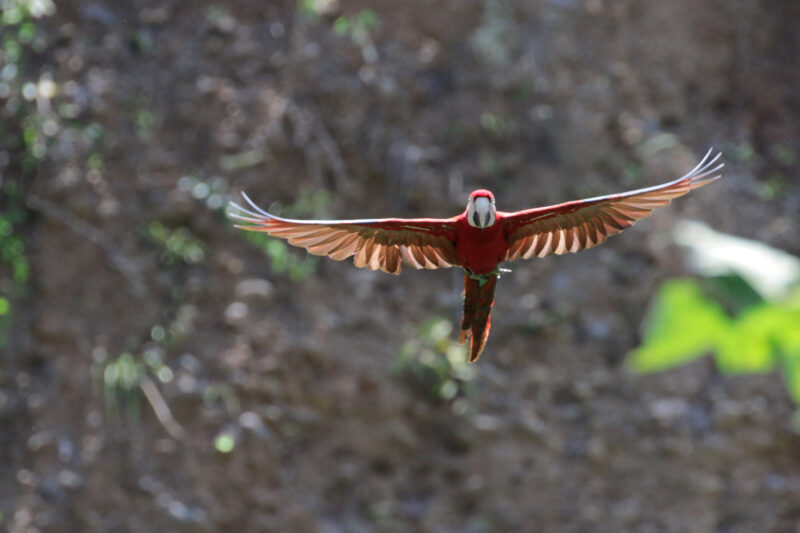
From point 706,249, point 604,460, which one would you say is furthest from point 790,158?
point 706,249

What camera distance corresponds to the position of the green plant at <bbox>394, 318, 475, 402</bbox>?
4395mm

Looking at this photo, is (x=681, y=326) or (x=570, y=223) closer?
(x=681, y=326)

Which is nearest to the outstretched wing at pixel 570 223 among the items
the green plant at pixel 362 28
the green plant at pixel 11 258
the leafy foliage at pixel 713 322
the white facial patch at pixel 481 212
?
the white facial patch at pixel 481 212

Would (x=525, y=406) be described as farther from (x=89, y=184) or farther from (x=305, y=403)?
(x=89, y=184)

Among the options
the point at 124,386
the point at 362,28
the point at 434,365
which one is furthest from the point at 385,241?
the point at 362,28

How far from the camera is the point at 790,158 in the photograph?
527cm

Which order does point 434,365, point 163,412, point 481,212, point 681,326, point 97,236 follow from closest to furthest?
point 681,326 < point 481,212 < point 163,412 < point 434,365 < point 97,236

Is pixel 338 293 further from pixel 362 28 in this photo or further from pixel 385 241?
pixel 385 241

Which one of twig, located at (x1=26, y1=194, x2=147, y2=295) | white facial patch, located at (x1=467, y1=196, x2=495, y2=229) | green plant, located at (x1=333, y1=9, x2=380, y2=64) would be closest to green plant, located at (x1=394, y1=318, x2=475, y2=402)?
twig, located at (x1=26, y1=194, x2=147, y2=295)

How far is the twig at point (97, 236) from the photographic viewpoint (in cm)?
450

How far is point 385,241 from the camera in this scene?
51.8 inches

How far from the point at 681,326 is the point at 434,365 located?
3894 mm

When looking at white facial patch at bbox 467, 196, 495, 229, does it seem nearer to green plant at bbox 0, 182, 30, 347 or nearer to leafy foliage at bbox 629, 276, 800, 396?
leafy foliage at bbox 629, 276, 800, 396

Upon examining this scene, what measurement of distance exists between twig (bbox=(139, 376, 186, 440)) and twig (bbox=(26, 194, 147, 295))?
489mm
